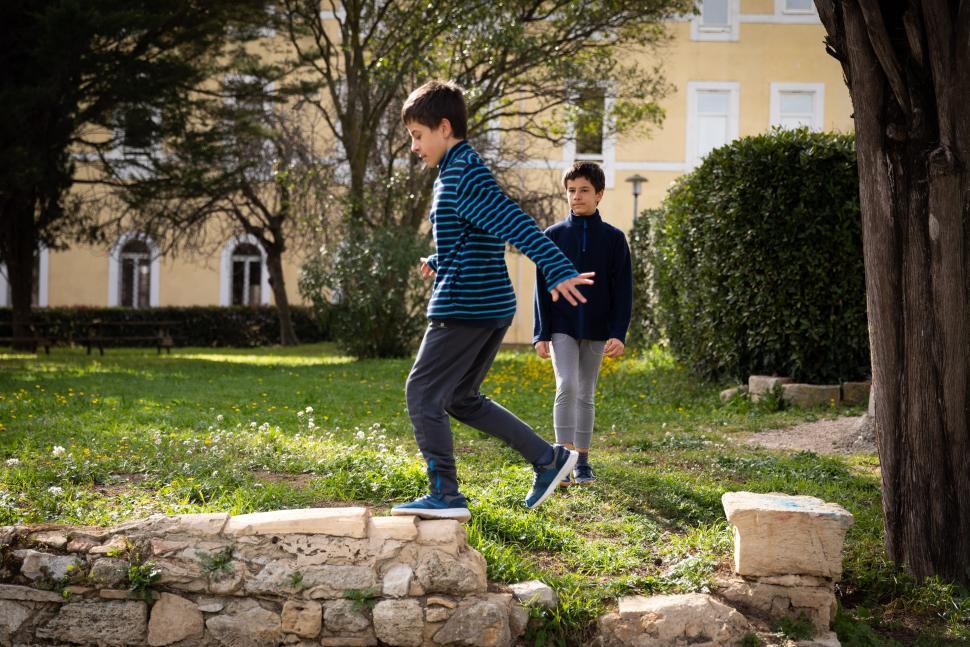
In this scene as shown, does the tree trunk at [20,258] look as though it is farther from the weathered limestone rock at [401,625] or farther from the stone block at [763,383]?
the weathered limestone rock at [401,625]

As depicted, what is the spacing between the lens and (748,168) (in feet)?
31.8

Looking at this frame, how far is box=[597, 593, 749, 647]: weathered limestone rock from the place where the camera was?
12.9 ft

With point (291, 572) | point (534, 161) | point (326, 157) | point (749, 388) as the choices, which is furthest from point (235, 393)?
point (534, 161)

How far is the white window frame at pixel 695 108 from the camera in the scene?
1012 inches

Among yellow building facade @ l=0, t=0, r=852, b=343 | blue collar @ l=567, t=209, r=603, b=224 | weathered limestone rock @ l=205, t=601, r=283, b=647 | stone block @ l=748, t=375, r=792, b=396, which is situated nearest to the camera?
weathered limestone rock @ l=205, t=601, r=283, b=647

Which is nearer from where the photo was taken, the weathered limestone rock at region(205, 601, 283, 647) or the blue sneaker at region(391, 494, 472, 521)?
the weathered limestone rock at region(205, 601, 283, 647)

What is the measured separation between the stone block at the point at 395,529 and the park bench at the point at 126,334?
14535mm

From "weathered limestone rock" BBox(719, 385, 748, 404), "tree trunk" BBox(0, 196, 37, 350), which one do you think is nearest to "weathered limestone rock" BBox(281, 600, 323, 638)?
"weathered limestone rock" BBox(719, 385, 748, 404)

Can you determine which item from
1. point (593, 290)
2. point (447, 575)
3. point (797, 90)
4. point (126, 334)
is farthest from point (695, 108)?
point (447, 575)

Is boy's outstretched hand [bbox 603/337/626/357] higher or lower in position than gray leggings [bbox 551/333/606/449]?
higher

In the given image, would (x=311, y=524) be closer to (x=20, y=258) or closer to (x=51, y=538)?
(x=51, y=538)

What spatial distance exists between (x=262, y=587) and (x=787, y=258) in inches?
267

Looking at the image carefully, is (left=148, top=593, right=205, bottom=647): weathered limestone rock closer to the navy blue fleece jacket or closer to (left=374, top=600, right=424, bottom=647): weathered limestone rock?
(left=374, top=600, right=424, bottom=647): weathered limestone rock

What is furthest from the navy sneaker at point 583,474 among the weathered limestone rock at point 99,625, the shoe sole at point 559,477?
the weathered limestone rock at point 99,625
